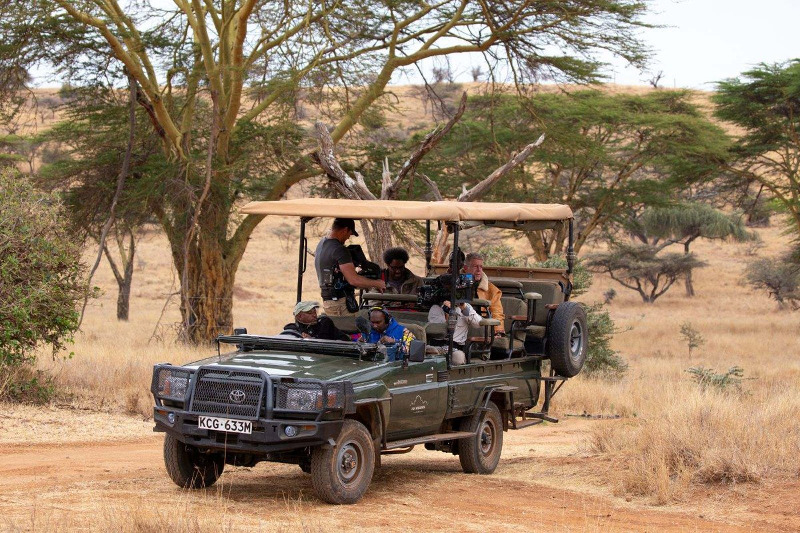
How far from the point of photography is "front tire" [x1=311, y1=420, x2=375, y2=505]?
7227 millimetres

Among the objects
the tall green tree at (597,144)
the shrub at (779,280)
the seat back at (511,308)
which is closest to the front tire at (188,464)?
the seat back at (511,308)

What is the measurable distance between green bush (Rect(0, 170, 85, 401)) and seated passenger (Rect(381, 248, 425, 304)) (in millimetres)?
4051

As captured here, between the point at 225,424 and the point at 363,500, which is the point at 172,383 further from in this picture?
the point at 363,500

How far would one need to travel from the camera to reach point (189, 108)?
2045 cm

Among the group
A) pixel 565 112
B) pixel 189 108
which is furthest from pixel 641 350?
pixel 189 108

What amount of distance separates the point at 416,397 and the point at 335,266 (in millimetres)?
1716

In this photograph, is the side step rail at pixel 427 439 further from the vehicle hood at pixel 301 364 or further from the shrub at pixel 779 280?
the shrub at pixel 779 280

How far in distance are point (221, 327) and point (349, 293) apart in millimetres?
11419

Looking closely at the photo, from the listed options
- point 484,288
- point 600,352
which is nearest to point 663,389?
point 600,352

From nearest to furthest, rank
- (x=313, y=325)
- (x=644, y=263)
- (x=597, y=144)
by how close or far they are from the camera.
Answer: (x=313, y=325) → (x=597, y=144) → (x=644, y=263)

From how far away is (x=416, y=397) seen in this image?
8.09m

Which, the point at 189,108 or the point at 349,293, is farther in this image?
the point at 189,108

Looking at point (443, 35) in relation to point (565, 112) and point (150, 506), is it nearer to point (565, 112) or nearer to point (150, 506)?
point (565, 112)

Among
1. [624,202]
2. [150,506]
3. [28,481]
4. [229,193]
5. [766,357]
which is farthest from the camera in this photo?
[624,202]
